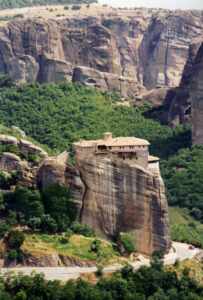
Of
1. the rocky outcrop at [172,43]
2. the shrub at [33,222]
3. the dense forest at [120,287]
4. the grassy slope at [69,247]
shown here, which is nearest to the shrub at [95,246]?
the grassy slope at [69,247]

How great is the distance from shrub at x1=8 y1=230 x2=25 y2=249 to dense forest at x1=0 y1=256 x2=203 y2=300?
3.28 meters

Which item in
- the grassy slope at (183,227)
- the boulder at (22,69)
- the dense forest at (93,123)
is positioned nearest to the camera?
the grassy slope at (183,227)

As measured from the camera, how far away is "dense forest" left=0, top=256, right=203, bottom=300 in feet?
165

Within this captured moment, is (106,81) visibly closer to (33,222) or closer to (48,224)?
(48,224)

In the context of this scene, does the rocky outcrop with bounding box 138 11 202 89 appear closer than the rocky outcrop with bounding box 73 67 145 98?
No

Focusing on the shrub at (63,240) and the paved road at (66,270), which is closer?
the paved road at (66,270)

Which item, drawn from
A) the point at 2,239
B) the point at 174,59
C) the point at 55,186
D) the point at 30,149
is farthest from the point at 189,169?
the point at 174,59

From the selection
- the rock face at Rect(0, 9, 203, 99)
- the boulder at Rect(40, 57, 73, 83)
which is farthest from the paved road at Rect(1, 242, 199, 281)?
the rock face at Rect(0, 9, 203, 99)

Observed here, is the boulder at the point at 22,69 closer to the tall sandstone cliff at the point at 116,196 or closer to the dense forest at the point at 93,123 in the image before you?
the dense forest at the point at 93,123

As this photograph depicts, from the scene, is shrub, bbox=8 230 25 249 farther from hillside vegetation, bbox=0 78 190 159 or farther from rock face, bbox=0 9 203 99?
rock face, bbox=0 9 203 99

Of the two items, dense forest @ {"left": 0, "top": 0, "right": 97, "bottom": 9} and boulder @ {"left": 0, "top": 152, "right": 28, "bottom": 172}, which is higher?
dense forest @ {"left": 0, "top": 0, "right": 97, "bottom": 9}

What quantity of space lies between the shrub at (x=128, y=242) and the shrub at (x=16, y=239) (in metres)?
10.1

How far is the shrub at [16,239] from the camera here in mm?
53781

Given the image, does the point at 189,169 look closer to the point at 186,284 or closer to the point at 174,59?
the point at 186,284
